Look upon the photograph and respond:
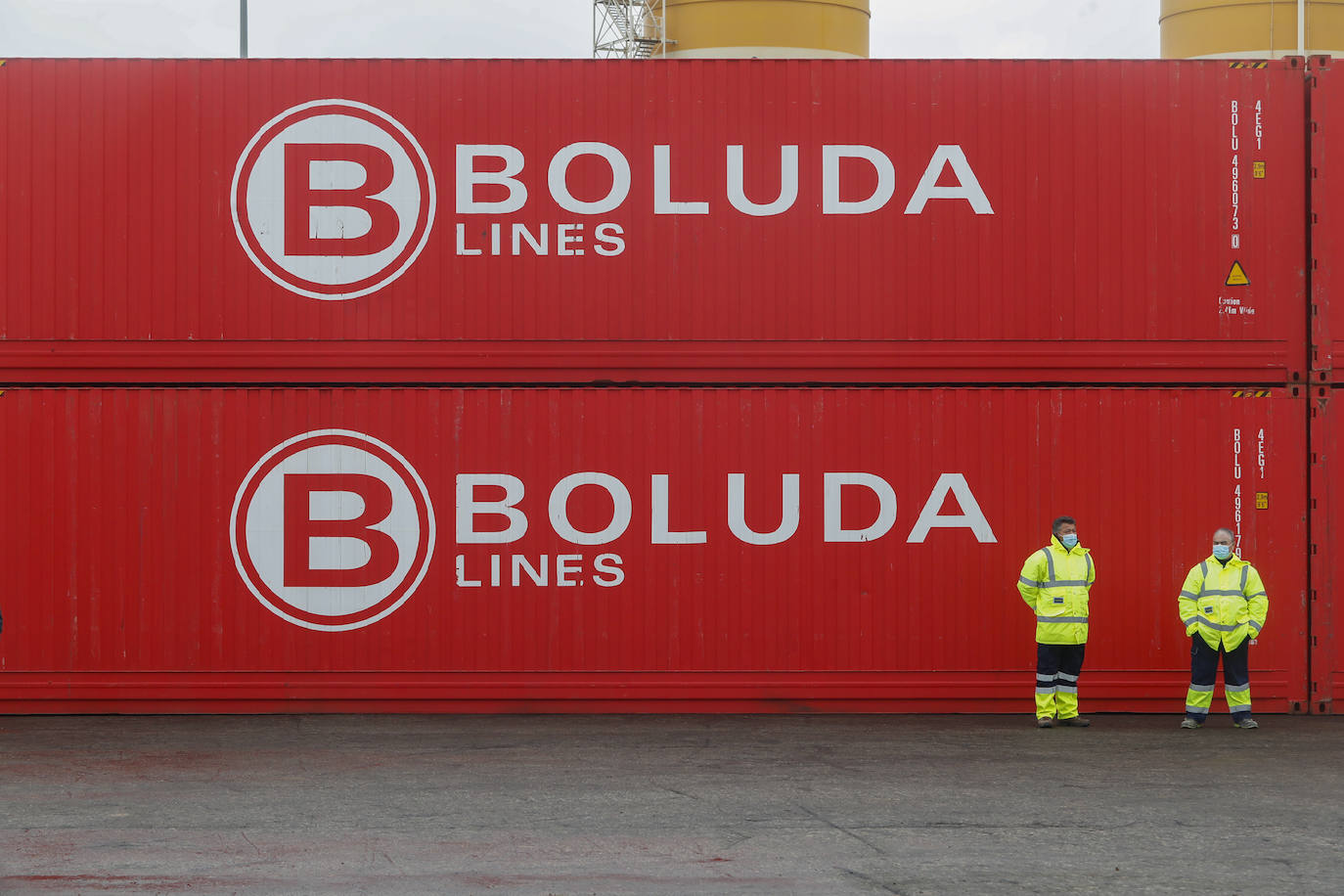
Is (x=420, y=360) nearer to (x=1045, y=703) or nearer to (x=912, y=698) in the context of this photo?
(x=912, y=698)

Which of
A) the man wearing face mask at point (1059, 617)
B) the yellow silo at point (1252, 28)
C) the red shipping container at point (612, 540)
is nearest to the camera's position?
the man wearing face mask at point (1059, 617)

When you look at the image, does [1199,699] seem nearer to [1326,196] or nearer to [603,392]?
[1326,196]

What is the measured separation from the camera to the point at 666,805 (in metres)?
7.56

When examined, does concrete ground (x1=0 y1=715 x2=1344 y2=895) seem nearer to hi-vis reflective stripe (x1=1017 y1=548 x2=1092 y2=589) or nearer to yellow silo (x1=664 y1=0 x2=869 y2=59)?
hi-vis reflective stripe (x1=1017 y1=548 x2=1092 y2=589)

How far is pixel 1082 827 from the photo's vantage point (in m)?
7.02

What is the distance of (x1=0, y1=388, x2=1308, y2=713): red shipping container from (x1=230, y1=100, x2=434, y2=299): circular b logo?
3.18 feet

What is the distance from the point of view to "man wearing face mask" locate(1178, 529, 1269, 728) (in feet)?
32.9

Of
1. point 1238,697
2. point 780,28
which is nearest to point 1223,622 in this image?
point 1238,697

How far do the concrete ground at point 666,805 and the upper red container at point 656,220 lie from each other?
264cm

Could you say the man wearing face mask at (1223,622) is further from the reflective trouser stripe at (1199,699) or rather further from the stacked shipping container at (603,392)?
the stacked shipping container at (603,392)

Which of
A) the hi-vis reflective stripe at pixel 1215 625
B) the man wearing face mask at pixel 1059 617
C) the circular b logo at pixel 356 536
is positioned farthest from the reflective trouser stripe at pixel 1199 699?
the circular b logo at pixel 356 536

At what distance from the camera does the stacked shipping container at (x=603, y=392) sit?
1059 cm

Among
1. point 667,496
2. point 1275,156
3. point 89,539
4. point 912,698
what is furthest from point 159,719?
point 1275,156

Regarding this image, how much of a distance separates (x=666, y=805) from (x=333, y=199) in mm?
5541
